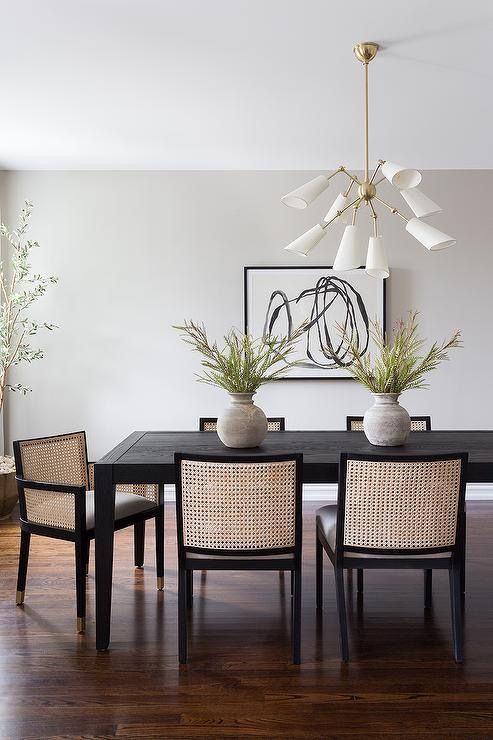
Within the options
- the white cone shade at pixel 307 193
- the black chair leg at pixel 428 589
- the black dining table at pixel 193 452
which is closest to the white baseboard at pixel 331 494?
the black dining table at pixel 193 452

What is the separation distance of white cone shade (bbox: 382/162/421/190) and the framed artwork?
233 cm

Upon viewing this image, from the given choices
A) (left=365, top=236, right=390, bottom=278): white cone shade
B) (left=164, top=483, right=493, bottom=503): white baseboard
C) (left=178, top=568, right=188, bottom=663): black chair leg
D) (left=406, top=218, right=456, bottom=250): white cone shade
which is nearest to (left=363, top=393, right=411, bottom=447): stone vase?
(left=365, top=236, right=390, bottom=278): white cone shade

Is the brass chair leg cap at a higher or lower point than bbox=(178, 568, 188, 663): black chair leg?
lower

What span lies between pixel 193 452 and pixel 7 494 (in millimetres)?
2198

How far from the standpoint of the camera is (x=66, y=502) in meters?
2.63

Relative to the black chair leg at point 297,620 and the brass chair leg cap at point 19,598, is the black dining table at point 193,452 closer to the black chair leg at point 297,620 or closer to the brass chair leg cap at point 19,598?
the black chair leg at point 297,620

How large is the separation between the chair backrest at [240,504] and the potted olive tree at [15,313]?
97.2 inches

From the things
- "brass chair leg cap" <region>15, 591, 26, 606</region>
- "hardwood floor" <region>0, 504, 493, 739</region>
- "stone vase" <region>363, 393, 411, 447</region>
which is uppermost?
"stone vase" <region>363, 393, 411, 447</region>

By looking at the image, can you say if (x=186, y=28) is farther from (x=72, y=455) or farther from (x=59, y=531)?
(x=59, y=531)

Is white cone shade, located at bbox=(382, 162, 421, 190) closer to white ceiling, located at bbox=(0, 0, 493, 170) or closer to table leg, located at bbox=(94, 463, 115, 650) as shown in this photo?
white ceiling, located at bbox=(0, 0, 493, 170)

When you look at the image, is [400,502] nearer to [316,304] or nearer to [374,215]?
[374,215]

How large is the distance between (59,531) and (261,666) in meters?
1.02

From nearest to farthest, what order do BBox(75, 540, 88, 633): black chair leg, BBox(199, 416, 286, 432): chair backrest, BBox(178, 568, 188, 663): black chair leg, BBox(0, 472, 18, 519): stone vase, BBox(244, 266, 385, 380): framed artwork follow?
BBox(178, 568, 188, 663): black chair leg, BBox(75, 540, 88, 633): black chair leg, BBox(199, 416, 286, 432): chair backrest, BBox(0, 472, 18, 519): stone vase, BBox(244, 266, 385, 380): framed artwork

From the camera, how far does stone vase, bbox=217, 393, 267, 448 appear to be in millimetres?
2687
